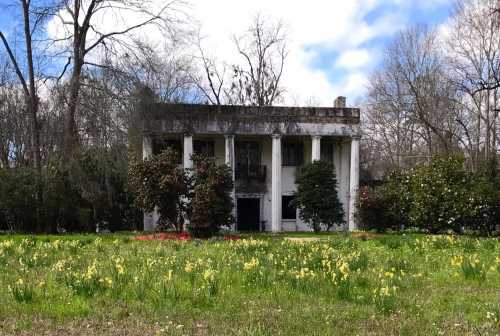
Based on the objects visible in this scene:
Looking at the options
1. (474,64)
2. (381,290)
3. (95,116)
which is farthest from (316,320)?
(474,64)

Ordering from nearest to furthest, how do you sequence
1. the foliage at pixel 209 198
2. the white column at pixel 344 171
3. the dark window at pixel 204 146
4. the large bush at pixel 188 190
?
the foliage at pixel 209 198, the large bush at pixel 188 190, the dark window at pixel 204 146, the white column at pixel 344 171

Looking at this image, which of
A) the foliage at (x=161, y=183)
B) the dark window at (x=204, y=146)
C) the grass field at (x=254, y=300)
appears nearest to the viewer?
the grass field at (x=254, y=300)

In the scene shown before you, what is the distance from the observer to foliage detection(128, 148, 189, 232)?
21312mm

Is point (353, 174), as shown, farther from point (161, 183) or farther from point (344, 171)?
point (161, 183)

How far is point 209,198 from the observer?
20812 mm

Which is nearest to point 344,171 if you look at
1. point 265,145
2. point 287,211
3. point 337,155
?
point 337,155

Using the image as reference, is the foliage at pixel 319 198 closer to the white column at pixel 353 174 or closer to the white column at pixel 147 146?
the white column at pixel 353 174

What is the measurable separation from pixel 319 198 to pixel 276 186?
17.6 ft

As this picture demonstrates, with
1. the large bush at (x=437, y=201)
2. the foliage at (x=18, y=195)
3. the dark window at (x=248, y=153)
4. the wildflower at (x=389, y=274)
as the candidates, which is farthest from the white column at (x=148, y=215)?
the wildflower at (x=389, y=274)

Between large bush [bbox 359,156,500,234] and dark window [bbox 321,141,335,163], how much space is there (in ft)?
28.2

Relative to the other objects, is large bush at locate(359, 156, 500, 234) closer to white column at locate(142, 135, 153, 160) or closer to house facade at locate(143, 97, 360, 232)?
house facade at locate(143, 97, 360, 232)

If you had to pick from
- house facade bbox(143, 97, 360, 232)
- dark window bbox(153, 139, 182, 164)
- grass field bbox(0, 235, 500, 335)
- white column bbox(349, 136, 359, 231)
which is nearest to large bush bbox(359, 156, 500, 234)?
house facade bbox(143, 97, 360, 232)

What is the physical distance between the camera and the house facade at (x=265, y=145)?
111 ft

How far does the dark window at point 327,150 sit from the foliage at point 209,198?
16.3 meters
